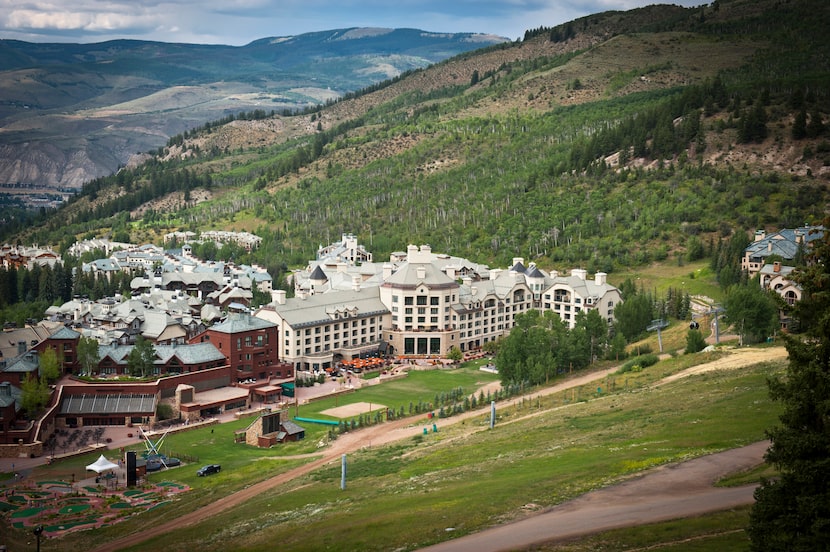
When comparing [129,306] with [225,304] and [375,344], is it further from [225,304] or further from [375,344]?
[375,344]

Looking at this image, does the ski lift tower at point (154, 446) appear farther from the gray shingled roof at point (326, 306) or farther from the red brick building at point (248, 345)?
the gray shingled roof at point (326, 306)

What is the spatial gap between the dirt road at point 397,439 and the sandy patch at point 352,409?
6.59 metres

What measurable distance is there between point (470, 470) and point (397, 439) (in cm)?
2054

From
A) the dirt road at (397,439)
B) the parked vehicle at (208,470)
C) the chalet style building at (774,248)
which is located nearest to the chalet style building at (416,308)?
the chalet style building at (774,248)

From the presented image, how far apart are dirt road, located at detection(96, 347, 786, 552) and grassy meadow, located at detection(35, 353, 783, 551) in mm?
1473

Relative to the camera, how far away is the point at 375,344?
118750 millimetres

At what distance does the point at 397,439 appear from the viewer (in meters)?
76.3

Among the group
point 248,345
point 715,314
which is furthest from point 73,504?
point 715,314

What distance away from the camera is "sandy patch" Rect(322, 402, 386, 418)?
89500 mm

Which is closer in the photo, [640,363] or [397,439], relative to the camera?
[397,439]

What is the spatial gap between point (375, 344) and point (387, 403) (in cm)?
2525

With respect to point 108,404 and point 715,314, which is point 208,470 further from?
point 715,314

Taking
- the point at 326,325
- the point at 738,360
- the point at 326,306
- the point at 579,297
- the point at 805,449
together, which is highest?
the point at 805,449

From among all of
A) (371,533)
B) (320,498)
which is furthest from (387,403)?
(371,533)
